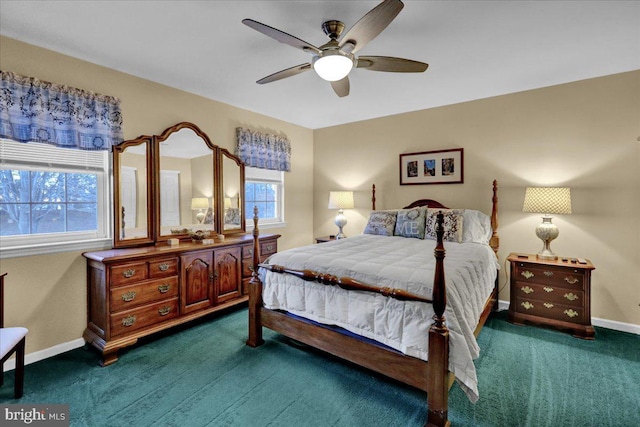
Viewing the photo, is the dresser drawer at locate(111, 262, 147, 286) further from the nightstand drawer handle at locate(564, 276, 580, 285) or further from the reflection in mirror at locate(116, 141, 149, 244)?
the nightstand drawer handle at locate(564, 276, 580, 285)

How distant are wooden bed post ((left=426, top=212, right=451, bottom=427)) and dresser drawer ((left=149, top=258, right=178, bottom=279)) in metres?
2.31

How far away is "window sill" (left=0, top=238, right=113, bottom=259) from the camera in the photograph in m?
2.29

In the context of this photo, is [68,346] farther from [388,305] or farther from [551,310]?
[551,310]

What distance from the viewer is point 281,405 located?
1907 millimetres

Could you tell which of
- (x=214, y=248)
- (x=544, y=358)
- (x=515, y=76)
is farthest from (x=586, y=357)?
(x=214, y=248)

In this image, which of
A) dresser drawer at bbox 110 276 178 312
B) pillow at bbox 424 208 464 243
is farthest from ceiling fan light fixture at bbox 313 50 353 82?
dresser drawer at bbox 110 276 178 312

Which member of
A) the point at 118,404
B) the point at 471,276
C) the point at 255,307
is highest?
the point at 471,276

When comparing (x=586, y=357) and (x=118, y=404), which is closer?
(x=118, y=404)

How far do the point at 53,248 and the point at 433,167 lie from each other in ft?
13.6

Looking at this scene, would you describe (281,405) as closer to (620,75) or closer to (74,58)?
(74,58)

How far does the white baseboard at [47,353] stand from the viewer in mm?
2309

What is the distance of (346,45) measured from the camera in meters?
1.99

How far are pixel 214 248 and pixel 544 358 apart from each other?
124 inches

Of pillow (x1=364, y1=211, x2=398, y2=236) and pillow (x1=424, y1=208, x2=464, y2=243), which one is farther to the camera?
pillow (x1=364, y1=211, x2=398, y2=236)
